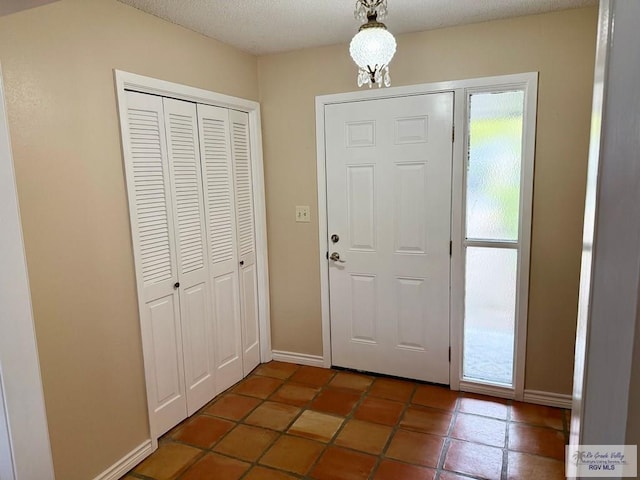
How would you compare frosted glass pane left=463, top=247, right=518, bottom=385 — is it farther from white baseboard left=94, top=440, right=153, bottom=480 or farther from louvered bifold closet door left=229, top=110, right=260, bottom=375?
white baseboard left=94, top=440, right=153, bottom=480

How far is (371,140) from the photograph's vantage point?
2.91 meters

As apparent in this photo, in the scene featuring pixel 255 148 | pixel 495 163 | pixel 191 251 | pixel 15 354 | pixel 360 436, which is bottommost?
pixel 360 436

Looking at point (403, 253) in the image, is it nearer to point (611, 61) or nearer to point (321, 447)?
point (321, 447)

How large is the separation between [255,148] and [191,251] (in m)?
0.97

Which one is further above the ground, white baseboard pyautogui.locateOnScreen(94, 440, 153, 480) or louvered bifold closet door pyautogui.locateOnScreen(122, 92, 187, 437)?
louvered bifold closet door pyautogui.locateOnScreen(122, 92, 187, 437)

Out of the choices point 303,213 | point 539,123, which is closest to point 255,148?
point 303,213

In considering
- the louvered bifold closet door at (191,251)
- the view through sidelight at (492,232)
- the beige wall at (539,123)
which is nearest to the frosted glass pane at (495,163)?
the view through sidelight at (492,232)

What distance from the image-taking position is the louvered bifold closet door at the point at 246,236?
3020 millimetres

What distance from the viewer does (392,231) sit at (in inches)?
116

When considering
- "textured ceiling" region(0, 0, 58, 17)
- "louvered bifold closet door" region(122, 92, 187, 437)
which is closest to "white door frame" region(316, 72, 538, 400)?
"louvered bifold closet door" region(122, 92, 187, 437)

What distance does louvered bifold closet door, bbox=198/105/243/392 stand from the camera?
9.00ft

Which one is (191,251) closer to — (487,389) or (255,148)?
(255,148)

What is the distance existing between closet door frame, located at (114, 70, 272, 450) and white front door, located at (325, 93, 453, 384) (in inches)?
20.9

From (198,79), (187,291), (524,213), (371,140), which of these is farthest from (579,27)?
(187,291)
